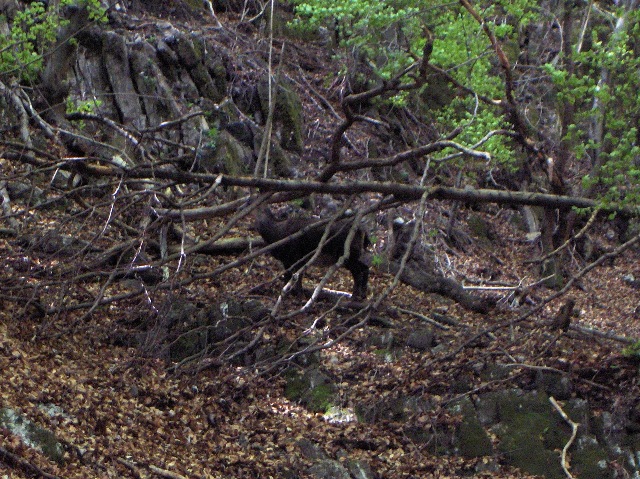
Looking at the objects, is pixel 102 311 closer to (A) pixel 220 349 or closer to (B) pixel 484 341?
(A) pixel 220 349

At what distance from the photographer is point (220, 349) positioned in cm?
892

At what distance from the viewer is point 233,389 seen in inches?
326

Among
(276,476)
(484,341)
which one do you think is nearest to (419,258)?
(484,341)

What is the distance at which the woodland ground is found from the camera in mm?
6828

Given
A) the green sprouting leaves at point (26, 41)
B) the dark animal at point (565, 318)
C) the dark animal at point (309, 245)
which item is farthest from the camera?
the dark animal at point (309, 245)

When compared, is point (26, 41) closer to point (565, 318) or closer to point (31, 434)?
point (31, 434)

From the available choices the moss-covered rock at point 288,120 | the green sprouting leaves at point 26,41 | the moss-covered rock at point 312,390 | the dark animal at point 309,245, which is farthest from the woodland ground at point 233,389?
the moss-covered rock at point 288,120

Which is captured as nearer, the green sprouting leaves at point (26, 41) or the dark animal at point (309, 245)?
the green sprouting leaves at point (26, 41)

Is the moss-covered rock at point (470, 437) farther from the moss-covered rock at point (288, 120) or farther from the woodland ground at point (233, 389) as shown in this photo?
the moss-covered rock at point (288, 120)

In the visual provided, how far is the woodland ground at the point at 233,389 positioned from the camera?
6.83 metres

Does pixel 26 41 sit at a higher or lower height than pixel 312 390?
higher

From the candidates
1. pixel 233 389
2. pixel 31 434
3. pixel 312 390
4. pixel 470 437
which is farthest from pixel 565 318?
pixel 31 434

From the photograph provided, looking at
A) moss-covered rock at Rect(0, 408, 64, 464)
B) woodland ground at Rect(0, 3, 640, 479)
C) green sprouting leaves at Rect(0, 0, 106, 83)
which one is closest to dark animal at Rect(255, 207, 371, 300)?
woodland ground at Rect(0, 3, 640, 479)

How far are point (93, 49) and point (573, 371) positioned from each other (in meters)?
9.11
